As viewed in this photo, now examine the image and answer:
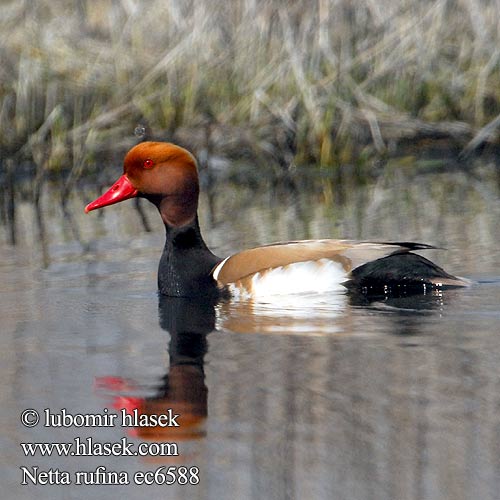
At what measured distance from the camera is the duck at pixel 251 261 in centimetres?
704

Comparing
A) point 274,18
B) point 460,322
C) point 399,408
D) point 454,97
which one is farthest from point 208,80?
point 399,408

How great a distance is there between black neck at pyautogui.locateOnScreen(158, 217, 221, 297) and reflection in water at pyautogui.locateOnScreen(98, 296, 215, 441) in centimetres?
37

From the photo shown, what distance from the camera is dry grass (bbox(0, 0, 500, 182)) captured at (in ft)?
39.6

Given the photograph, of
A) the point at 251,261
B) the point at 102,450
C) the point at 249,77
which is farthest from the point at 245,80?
the point at 102,450

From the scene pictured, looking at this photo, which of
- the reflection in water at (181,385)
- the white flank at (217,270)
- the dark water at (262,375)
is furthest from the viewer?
the white flank at (217,270)

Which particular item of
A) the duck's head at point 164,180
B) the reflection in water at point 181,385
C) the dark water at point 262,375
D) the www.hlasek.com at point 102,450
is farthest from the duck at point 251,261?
the www.hlasek.com at point 102,450

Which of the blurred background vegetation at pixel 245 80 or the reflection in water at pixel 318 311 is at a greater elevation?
the blurred background vegetation at pixel 245 80

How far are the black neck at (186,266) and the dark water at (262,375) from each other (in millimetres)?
157

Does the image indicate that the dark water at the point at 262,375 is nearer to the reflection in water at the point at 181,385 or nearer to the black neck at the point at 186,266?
the reflection in water at the point at 181,385

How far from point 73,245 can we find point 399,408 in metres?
4.75

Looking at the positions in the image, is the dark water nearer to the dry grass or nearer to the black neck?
the black neck

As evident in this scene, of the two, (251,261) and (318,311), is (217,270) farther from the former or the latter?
(318,311)

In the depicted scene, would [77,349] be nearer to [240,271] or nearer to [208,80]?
[240,271]

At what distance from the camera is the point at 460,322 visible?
248 inches
